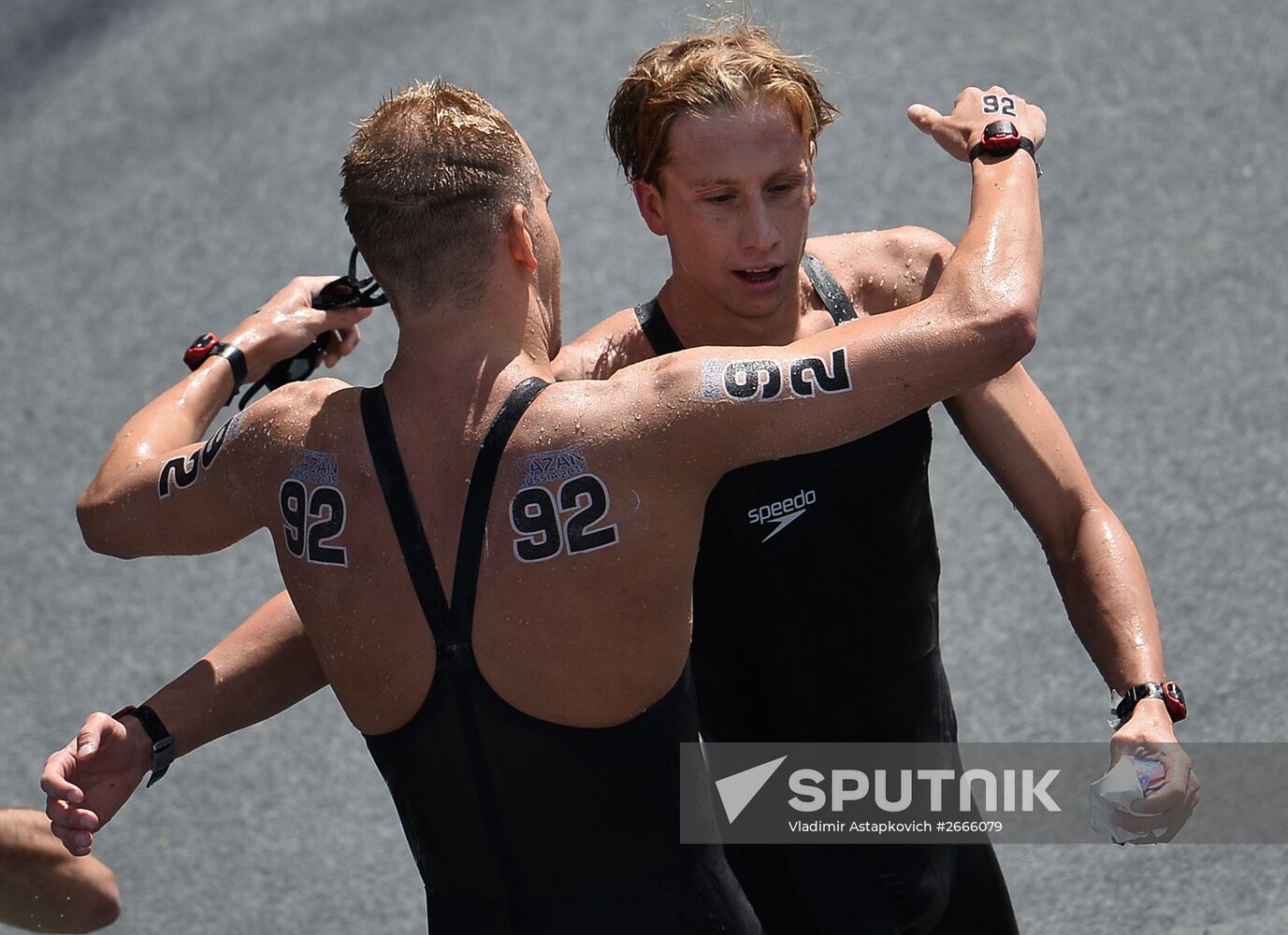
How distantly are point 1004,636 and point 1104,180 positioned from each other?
226 cm

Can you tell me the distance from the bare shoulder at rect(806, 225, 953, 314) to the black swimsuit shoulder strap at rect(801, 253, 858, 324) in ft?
0.07

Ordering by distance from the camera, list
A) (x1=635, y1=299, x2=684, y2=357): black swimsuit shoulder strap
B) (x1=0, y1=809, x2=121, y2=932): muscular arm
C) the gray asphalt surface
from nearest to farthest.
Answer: (x1=635, y1=299, x2=684, y2=357): black swimsuit shoulder strap
(x1=0, y1=809, x2=121, y2=932): muscular arm
the gray asphalt surface

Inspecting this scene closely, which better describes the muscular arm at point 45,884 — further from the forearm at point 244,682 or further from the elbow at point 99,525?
the elbow at point 99,525

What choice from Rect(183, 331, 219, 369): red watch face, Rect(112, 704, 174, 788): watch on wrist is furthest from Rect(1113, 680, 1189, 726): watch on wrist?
Rect(183, 331, 219, 369): red watch face

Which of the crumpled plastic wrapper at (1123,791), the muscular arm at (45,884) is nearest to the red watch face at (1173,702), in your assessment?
the crumpled plastic wrapper at (1123,791)

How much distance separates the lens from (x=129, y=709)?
2715 mm

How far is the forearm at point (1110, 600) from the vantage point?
2633 millimetres

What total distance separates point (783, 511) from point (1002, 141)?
0.71 m

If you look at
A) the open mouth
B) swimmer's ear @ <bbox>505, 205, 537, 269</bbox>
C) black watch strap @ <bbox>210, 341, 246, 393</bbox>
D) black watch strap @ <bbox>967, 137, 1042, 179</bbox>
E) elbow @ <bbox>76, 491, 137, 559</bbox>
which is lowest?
elbow @ <bbox>76, 491, 137, 559</bbox>

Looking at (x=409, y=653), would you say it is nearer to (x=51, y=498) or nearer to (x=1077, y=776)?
(x=1077, y=776)

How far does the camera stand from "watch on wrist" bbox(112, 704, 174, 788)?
2.69 metres

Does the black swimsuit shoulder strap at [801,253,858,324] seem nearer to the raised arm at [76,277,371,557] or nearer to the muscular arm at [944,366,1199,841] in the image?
the muscular arm at [944,366,1199,841]

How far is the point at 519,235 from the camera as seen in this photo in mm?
2311

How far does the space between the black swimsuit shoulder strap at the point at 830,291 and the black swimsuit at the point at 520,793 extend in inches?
30.9
